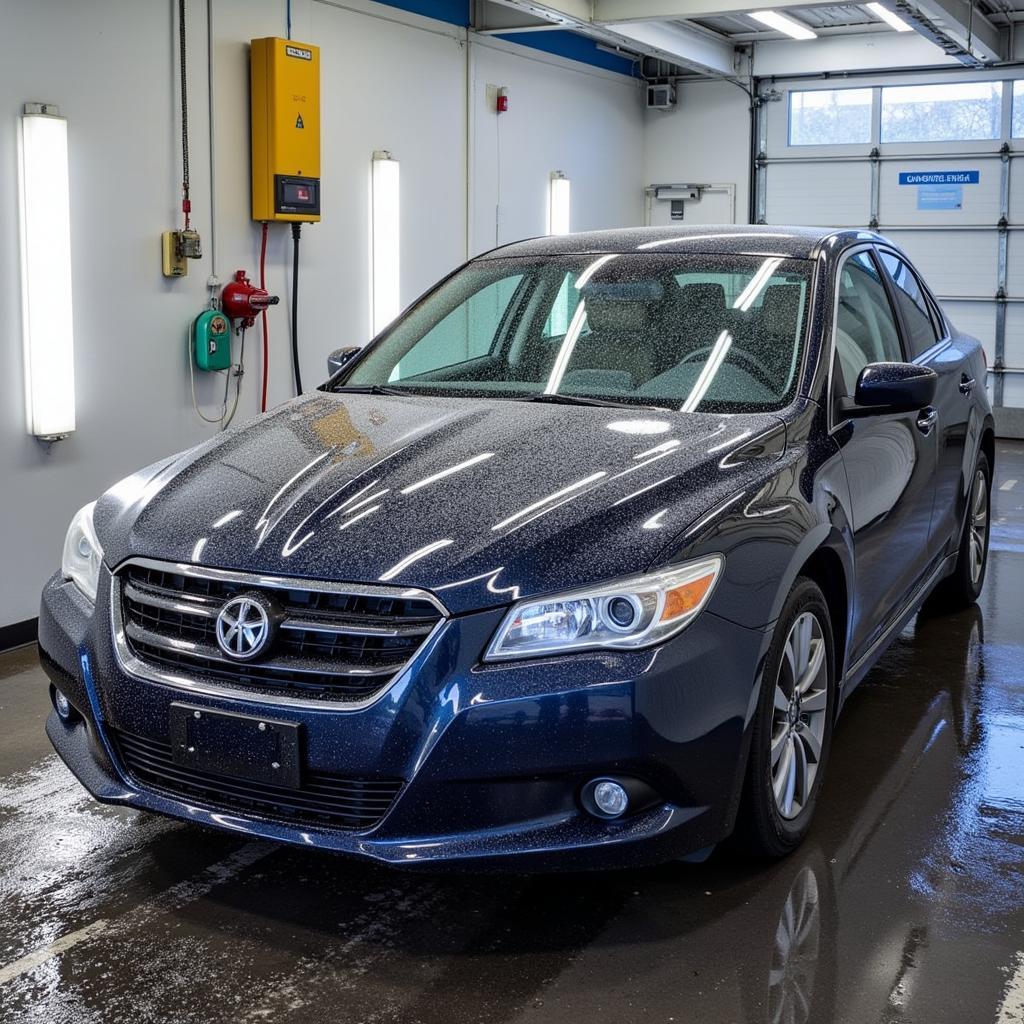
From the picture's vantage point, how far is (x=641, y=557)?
2.42 metres

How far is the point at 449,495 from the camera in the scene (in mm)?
2660

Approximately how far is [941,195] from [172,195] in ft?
24.0

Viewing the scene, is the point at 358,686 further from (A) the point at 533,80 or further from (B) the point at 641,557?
(A) the point at 533,80

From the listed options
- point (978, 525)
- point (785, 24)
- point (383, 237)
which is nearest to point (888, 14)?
point (785, 24)

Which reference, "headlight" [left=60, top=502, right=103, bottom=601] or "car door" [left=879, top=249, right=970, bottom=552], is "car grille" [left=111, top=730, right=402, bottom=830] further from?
"car door" [left=879, top=249, right=970, bottom=552]

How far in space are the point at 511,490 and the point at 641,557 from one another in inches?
13.9

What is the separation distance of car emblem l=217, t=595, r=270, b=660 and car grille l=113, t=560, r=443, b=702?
2cm

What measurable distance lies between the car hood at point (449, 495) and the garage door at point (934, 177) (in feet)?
28.9

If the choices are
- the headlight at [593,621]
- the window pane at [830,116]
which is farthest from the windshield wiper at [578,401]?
the window pane at [830,116]

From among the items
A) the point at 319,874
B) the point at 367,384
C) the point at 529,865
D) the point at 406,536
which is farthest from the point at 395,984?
the point at 367,384

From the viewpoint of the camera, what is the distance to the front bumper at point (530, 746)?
2318mm

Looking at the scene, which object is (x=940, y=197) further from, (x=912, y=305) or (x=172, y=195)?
(x=912, y=305)

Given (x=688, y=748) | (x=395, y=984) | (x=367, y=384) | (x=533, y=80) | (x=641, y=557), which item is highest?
(x=533, y=80)

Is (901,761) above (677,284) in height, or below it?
below
